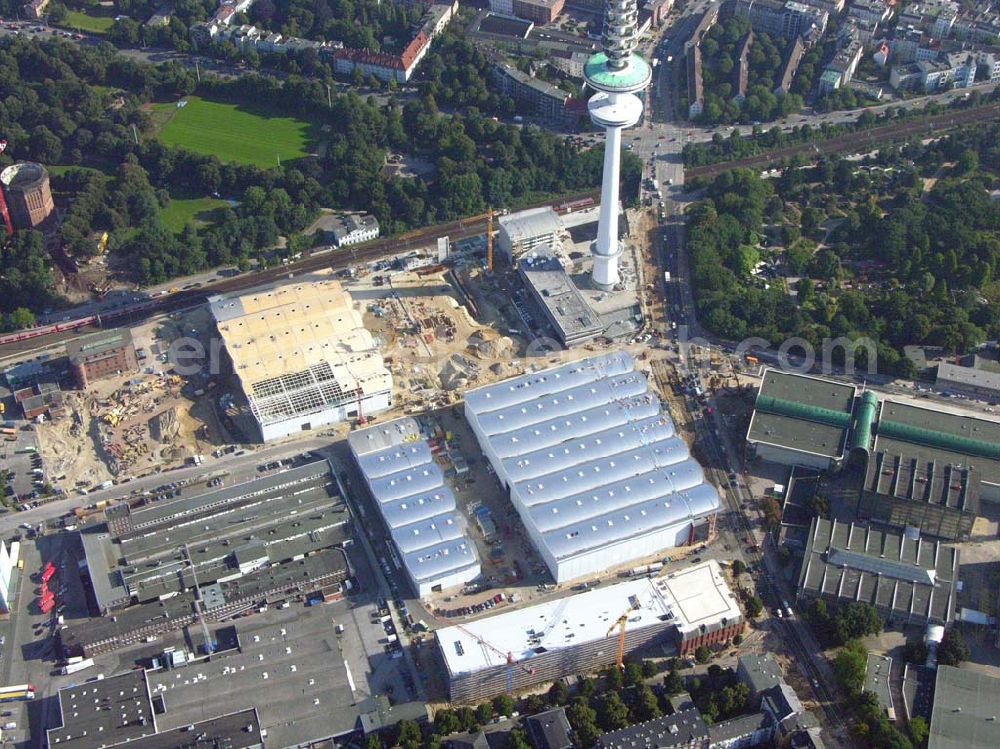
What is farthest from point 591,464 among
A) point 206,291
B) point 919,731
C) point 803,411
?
point 206,291

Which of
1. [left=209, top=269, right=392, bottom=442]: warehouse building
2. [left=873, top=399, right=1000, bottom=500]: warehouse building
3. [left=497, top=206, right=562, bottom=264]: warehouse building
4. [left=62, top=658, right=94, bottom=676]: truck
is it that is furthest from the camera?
[left=497, top=206, right=562, bottom=264]: warehouse building

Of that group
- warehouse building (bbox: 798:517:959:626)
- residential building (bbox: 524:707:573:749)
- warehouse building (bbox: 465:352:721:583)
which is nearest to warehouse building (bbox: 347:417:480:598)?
warehouse building (bbox: 465:352:721:583)

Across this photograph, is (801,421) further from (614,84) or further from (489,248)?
(489,248)

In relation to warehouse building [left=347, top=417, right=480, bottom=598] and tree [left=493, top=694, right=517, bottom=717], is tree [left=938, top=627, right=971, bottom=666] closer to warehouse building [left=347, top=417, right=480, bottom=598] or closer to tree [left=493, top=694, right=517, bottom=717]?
tree [left=493, top=694, right=517, bottom=717]

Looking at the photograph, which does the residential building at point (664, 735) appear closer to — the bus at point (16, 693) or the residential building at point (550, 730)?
the residential building at point (550, 730)

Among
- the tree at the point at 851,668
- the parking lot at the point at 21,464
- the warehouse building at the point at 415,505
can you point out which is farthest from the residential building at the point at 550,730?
the parking lot at the point at 21,464

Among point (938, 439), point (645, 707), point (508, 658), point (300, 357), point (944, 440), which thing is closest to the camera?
point (645, 707)
